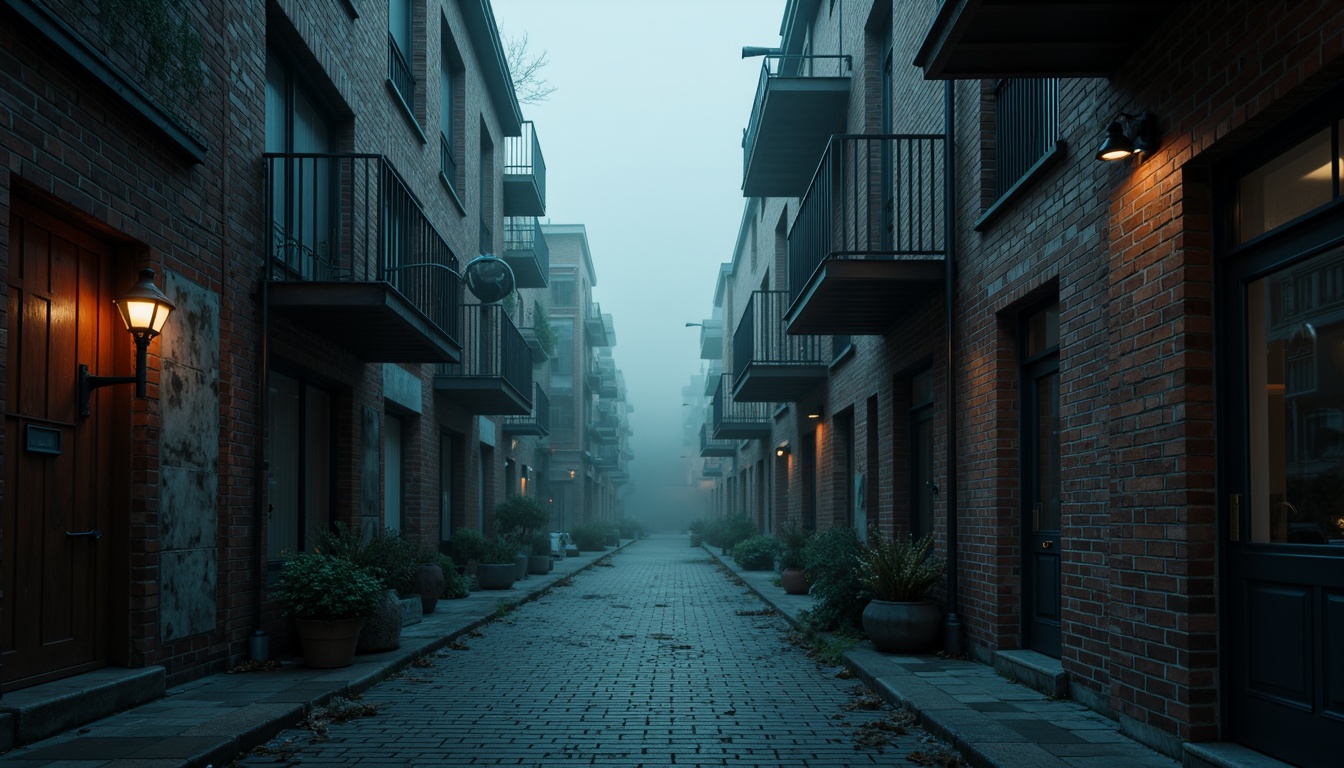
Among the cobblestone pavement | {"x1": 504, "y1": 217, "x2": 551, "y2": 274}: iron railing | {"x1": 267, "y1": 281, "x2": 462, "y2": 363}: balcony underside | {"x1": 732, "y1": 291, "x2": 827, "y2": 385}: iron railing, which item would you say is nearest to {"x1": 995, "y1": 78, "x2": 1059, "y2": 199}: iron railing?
the cobblestone pavement

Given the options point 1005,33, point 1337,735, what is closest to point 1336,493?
point 1337,735

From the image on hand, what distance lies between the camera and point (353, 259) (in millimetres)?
9852

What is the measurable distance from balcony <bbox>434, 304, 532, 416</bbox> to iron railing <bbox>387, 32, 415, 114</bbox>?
10.1 feet

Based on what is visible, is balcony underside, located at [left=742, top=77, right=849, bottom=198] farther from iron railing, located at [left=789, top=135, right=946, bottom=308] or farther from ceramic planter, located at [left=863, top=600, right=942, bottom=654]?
ceramic planter, located at [left=863, top=600, right=942, bottom=654]

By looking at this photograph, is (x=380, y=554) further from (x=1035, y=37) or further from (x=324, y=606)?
(x=1035, y=37)

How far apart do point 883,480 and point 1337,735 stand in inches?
297

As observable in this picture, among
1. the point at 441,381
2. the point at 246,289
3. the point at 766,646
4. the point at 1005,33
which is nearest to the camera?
the point at 1005,33

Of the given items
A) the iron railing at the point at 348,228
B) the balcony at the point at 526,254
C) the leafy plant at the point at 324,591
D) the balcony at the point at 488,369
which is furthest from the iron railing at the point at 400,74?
the balcony at the point at 526,254

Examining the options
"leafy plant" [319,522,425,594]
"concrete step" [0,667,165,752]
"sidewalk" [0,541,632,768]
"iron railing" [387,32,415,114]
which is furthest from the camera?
"iron railing" [387,32,415,114]

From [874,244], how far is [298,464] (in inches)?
249

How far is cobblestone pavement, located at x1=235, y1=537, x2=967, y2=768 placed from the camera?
562cm

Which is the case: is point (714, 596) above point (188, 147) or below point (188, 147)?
below

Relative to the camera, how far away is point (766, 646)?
33.4ft

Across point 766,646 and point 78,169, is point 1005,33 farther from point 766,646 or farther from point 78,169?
point 766,646
